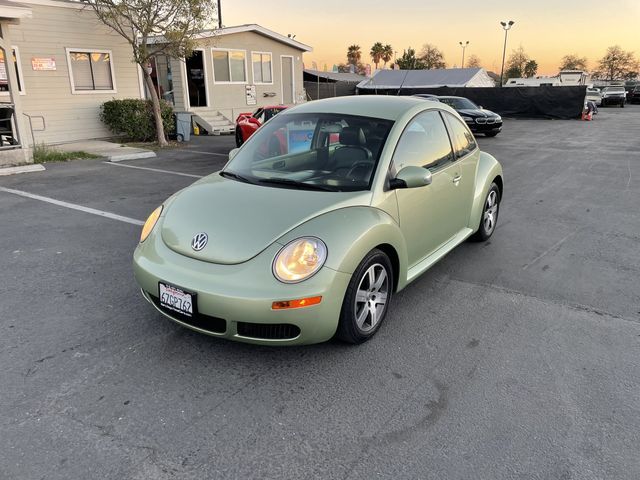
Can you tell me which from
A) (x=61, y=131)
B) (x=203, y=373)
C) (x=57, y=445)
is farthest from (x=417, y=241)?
(x=61, y=131)

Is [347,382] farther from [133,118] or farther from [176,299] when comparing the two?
[133,118]

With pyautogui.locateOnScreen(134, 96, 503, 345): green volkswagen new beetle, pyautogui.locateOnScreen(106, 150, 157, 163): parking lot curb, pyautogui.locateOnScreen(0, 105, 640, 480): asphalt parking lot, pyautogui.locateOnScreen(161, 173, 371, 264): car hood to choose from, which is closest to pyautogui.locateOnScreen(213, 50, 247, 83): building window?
pyautogui.locateOnScreen(106, 150, 157, 163): parking lot curb

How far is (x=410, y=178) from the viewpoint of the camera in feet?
11.2

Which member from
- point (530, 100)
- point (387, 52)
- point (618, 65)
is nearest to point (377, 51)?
point (387, 52)

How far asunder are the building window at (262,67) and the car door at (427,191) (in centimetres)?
1927

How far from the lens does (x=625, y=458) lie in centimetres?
229

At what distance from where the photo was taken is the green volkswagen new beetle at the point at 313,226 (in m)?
2.79

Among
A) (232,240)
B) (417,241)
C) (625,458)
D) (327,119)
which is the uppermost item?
(327,119)

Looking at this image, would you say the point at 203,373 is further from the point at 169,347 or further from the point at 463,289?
the point at 463,289

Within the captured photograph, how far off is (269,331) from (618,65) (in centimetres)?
11180

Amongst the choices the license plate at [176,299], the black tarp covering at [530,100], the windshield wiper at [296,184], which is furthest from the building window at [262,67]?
the license plate at [176,299]

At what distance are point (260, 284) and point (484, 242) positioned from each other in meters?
3.54

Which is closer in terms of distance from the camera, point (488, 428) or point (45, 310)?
point (488, 428)

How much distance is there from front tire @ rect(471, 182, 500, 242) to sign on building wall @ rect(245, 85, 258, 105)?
17984 mm
